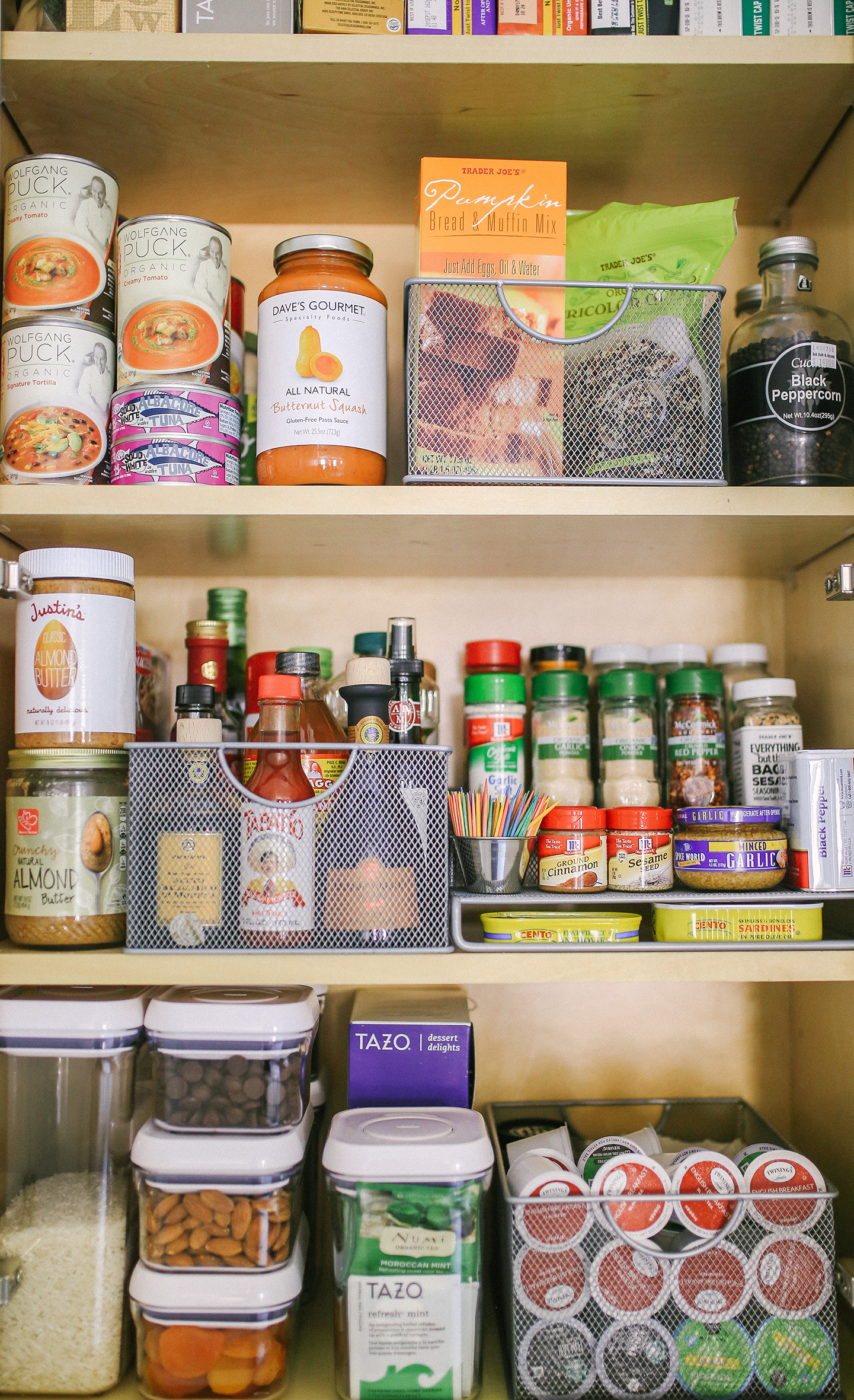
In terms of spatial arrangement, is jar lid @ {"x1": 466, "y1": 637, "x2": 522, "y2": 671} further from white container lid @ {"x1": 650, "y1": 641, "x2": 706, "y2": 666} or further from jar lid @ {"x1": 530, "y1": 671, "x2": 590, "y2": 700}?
white container lid @ {"x1": 650, "y1": 641, "x2": 706, "y2": 666}

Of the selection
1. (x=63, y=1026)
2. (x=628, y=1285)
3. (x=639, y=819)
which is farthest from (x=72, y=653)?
(x=628, y=1285)

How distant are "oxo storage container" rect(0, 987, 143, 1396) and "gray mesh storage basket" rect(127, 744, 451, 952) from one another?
116 mm

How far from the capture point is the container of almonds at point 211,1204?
820mm

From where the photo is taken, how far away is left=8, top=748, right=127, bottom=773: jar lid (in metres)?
0.86

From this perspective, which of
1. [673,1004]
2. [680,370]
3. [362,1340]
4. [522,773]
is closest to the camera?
[362,1340]

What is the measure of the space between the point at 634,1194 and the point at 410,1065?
0.25 metres

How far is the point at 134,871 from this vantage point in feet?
2.82

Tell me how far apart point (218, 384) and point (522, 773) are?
55 centimetres

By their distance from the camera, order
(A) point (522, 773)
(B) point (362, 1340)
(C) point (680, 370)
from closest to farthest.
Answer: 1. (B) point (362, 1340)
2. (C) point (680, 370)
3. (A) point (522, 773)

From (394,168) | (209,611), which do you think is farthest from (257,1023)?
(394,168)

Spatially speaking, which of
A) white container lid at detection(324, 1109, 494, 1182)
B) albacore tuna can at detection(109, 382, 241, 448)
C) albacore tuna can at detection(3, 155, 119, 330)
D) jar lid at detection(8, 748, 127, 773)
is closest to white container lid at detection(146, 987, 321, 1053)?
white container lid at detection(324, 1109, 494, 1182)

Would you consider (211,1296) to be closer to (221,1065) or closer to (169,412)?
(221,1065)

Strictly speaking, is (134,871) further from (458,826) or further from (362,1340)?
(362,1340)

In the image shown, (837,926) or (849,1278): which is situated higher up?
(837,926)
